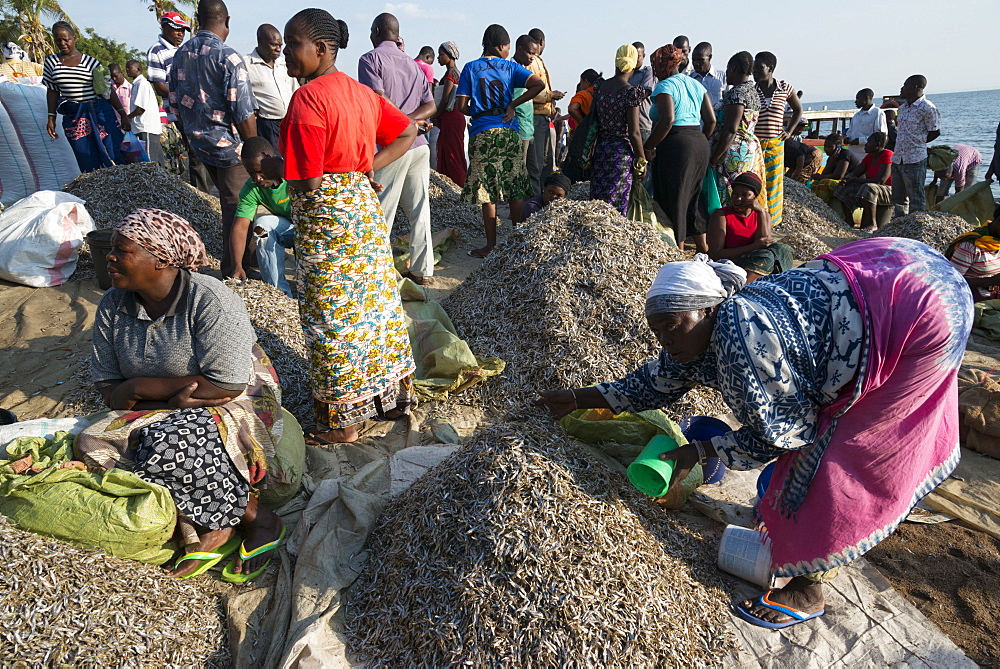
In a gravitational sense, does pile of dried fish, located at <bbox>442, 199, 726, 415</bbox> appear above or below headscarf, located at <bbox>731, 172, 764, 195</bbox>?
below

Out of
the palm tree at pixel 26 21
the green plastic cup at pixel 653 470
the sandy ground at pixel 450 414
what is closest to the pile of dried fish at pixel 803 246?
the sandy ground at pixel 450 414

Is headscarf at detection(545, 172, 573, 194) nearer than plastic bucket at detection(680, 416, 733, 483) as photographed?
No

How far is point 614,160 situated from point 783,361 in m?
3.73

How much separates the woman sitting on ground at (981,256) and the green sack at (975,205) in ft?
11.7

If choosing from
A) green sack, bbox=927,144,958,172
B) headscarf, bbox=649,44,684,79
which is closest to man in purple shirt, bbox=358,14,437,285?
headscarf, bbox=649,44,684,79

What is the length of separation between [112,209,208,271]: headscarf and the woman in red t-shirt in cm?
60

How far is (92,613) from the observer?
1.83m

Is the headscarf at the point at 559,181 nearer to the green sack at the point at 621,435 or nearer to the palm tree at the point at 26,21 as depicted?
the green sack at the point at 621,435

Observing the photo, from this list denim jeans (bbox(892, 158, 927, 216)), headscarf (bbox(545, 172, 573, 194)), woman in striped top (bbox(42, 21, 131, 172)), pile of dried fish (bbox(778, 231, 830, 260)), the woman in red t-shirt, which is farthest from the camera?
denim jeans (bbox(892, 158, 927, 216))

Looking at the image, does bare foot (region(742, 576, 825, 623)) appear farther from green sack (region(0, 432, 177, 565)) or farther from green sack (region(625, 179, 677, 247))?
green sack (region(625, 179, 677, 247))

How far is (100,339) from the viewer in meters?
2.32

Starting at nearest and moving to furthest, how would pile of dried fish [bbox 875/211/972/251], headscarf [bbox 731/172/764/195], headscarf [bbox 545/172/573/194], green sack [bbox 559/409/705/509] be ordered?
1. green sack [bbox 559/409/705/509]
2. headscarf [bbox 731/172/764/195]
3. headscarf [bbox 545/172/573/194]
4. pile of dried fish [bbox 875/211/972/251]

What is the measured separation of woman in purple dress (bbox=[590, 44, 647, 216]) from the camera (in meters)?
4.98

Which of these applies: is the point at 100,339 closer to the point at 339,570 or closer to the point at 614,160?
the point at 339,570
